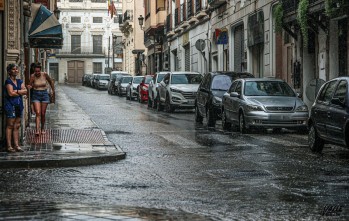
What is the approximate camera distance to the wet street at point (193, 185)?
781cm

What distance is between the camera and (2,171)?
12188mm

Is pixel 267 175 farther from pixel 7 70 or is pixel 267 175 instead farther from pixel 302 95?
pixel 302 95

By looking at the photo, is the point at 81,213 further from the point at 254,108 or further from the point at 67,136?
the point at 254,108

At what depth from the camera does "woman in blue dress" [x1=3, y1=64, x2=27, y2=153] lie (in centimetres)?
1412

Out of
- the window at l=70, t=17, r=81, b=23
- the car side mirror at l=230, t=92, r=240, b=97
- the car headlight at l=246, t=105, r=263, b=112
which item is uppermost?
the window at l=70, t=17, r=81, b=23

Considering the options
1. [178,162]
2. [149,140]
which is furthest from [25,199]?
[149,140]

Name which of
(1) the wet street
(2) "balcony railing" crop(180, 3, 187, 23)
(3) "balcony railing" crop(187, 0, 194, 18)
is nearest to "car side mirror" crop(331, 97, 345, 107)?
(1) the wet street

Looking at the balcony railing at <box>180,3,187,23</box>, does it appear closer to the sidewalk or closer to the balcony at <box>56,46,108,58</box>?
the sidewalk

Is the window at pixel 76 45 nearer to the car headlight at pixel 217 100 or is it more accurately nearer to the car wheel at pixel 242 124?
the car headlight at pixel 217 100

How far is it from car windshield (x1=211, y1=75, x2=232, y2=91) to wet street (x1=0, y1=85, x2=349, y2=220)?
774 cm

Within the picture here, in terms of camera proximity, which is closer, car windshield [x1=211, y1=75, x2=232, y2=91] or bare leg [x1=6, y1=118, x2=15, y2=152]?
bare leg [x1=6, y1=118, x2=15, y2=152]

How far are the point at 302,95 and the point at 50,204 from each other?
818 inches

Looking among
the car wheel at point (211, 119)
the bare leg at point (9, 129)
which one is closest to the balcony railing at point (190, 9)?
the car wheel at point (211, 119)

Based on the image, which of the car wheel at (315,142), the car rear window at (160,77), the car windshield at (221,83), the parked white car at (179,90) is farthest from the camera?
the car rear window at (160,77)
